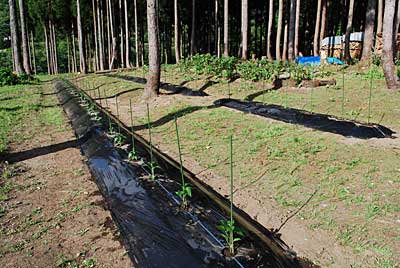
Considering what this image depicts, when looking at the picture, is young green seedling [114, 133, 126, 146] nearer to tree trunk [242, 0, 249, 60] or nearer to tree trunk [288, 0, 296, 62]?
tree trunk [242, 0, 249, 60]

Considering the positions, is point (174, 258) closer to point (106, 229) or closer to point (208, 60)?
point (106, 229)

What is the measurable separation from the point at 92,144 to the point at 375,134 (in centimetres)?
446

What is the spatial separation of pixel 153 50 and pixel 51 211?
6030mm

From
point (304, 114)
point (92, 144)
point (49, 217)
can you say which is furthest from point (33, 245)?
point (304, 114)

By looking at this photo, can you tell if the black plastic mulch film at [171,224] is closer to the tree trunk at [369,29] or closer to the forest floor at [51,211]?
the forest floor at [51,211]

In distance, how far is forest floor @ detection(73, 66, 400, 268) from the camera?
8.65 ft

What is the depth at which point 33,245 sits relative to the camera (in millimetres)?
2625

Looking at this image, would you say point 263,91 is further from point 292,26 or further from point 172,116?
point 292,26

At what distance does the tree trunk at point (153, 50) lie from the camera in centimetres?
801

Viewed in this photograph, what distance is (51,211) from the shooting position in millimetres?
3203

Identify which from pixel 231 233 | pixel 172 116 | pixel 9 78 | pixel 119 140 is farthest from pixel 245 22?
pixel 9 78

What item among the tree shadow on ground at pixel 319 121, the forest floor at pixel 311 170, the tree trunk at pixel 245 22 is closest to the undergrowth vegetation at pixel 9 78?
the forest floor at pixel 311 170

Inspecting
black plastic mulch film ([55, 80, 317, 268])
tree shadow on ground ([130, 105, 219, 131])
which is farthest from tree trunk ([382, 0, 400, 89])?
black plastic mulch film ([55, 80, 317, 268])

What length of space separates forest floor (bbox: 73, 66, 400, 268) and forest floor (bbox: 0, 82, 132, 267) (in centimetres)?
139
